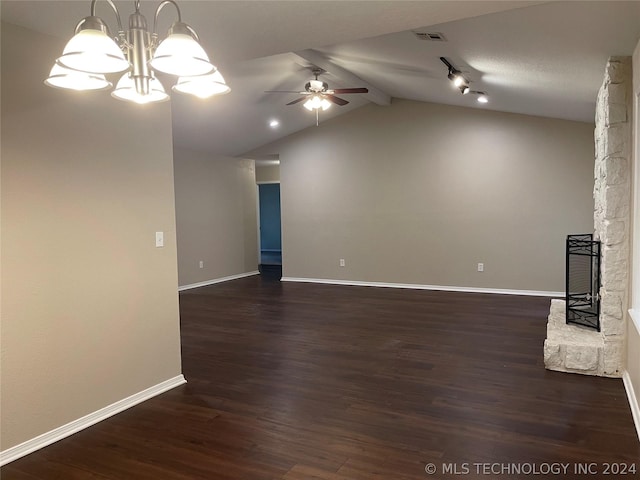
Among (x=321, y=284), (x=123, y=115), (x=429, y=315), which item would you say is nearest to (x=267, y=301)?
(x=321, y=284)

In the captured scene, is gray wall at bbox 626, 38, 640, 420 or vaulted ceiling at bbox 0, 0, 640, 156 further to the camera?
gray wall at bbox 626, 38, 640, 420

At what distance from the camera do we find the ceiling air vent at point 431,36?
149 inches

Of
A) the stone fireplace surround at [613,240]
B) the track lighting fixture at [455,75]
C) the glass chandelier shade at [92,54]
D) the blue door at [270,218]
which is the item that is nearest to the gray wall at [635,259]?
the stone fireplace surround at [613,240]

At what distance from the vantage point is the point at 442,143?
23.9 feet


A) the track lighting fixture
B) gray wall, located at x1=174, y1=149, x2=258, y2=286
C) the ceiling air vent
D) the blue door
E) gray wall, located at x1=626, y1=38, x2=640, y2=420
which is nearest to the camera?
gray wall, located at x1=626, y1=38, x2=640, y2=420

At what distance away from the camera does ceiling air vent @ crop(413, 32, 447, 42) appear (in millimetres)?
3796

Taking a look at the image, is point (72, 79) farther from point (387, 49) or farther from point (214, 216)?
point (214, 216)

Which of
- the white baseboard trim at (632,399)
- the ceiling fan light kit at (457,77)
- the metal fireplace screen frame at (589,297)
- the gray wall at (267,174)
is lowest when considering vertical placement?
the white baseboard trim at (632,399)

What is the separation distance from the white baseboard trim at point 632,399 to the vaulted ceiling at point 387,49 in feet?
7.26

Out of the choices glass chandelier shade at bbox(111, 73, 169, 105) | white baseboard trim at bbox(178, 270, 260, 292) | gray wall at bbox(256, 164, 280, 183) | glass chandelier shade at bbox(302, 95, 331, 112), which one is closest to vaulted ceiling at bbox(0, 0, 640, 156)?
glass chandelier shade at bbox(302, 95, 331, 112)

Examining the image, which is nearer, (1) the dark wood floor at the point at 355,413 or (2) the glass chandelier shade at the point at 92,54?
(2) the glass chandelier shade at the point at 92,54

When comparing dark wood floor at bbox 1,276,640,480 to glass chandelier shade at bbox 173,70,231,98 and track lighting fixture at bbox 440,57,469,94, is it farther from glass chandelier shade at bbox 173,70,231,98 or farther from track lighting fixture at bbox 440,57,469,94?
track lighting fixture at bbox 440,57,469,94

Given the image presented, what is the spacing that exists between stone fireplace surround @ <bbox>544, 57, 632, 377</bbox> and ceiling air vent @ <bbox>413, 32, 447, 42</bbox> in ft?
4.09

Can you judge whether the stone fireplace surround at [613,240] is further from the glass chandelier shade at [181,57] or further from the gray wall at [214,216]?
the gray wall at [214,216]
